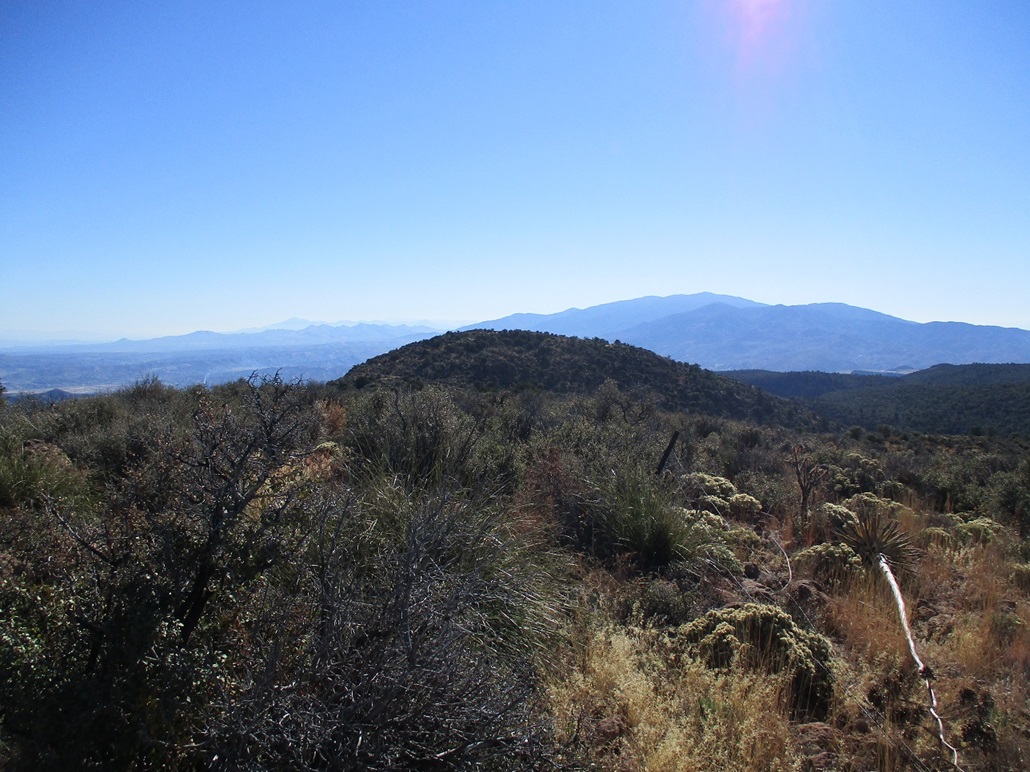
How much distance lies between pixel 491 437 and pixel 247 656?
5.67 m

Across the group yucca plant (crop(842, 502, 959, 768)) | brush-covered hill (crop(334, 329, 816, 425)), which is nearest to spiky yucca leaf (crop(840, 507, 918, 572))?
yucca plant (crop(842, 502, 959, 768))

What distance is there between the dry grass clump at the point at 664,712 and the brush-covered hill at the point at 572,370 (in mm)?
23796

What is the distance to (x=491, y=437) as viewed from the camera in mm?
7918

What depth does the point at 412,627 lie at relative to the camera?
235cm

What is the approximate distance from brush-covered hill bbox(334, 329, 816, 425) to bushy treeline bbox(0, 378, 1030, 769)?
2220 centimetres

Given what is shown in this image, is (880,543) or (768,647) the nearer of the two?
(768,647)

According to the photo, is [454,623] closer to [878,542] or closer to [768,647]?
[768,647]

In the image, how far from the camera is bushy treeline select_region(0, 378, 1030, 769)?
6.62 ft

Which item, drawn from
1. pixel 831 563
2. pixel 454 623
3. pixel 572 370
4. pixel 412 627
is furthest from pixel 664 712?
pixel 572 370

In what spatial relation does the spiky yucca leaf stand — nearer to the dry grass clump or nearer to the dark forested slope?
the dry grass clump

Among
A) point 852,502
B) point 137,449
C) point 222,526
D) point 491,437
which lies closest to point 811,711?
point 222,526

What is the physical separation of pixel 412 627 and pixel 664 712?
1661 millimetres

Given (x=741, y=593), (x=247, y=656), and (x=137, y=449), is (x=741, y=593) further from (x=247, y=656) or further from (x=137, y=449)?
(x=137, y=449)

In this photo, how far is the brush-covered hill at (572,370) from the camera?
29.3 m
